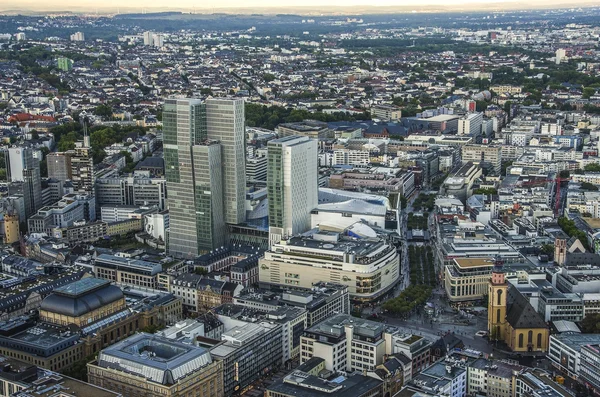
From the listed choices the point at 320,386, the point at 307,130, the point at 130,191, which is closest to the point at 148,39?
the point at 307,130

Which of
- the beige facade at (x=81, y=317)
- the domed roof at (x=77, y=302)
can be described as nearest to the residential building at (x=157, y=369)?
the beige facade at (x=81, y=317)

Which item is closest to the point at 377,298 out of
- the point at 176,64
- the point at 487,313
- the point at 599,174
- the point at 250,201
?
the point at 487,313

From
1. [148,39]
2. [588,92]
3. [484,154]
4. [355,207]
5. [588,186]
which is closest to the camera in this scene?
[355,207]

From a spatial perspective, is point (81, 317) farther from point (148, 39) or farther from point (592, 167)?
point (148, 39)

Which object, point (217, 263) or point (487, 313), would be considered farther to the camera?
point (217, 263)

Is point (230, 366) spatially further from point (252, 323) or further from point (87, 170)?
point (87, 170)

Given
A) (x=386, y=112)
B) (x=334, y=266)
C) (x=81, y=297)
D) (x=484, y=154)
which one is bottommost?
(x=386, y=112)
